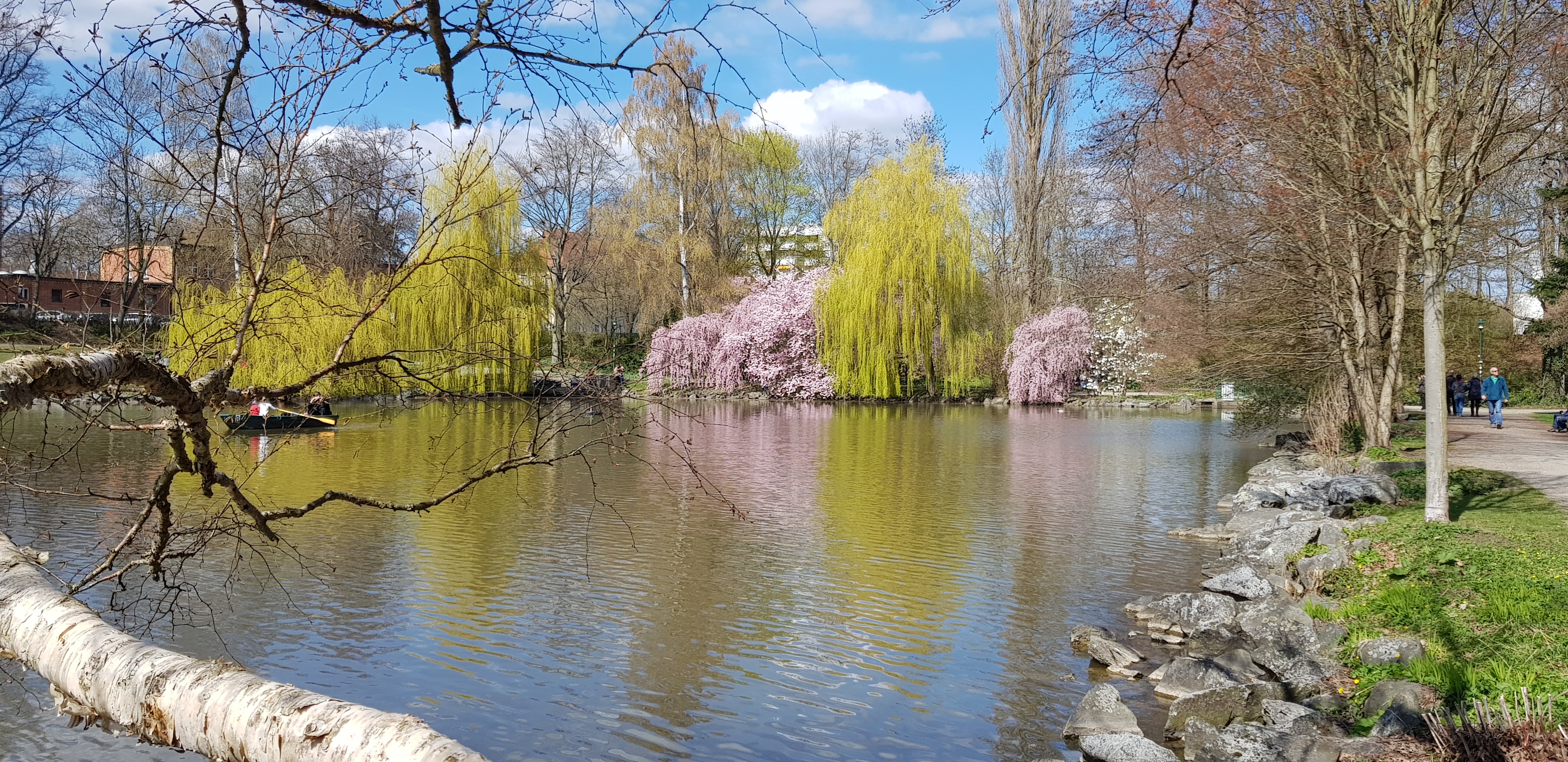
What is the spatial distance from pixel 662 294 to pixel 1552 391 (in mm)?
27590

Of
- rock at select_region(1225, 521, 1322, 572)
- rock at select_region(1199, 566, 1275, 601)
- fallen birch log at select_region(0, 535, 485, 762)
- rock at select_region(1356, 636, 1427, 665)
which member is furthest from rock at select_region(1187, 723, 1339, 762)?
fallen birch log at select_region(0, 535, 485, 762)

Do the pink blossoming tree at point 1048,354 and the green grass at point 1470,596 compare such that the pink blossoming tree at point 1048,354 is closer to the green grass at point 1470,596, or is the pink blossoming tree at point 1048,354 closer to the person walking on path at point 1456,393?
the person walking on path at point 1456,393

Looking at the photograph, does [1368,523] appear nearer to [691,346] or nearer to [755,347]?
→ [755,347]

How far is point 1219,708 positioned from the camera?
19.1 feet

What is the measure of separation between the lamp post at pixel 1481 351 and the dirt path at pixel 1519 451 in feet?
18.0

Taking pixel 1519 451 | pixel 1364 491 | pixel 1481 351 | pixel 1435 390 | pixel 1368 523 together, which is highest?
pixel 1481 351

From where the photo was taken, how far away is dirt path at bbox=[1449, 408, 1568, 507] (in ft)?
35.9

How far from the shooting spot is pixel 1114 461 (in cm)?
1875

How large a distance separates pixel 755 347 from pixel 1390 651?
3212cm

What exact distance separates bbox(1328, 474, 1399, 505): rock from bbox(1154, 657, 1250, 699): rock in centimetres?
499

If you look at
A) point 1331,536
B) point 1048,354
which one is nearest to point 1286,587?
point 1331,536

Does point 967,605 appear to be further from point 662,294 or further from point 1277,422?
point 662,294

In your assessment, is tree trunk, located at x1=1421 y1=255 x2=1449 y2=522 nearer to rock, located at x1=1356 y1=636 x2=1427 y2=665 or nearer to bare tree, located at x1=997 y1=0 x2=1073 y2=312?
rock, located at x1=1356 y1=636 x2=1427 y2=665

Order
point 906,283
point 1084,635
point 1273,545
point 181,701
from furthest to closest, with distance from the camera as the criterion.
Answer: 1. point 906,283
2. point 1273,545
3. point 1084,635
4. point 181,701
